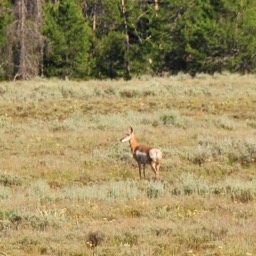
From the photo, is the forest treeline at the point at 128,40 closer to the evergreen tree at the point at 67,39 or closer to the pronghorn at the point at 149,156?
the evergreen tree at the point at 67,39

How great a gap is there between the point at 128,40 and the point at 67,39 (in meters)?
4.41

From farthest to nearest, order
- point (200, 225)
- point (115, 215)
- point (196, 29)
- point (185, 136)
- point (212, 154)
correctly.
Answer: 1. point (196, 29)
2. point (185, 136)
3. point (212, 154)
4. point (115, 215)
5. point (200, 225)

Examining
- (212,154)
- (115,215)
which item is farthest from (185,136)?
(115,215)

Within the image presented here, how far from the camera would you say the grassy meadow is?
9.78 m

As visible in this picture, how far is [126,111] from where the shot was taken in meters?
24.7

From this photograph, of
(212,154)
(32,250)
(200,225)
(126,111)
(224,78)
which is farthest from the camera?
(224,78)

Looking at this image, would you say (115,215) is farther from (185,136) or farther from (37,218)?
(185,136)

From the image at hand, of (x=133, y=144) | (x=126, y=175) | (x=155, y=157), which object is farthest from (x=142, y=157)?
(x=133, y=144)

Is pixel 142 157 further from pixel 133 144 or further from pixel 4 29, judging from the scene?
pixel 4 29

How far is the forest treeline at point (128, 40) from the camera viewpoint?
39812 millimetres

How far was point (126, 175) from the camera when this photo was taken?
15.6m

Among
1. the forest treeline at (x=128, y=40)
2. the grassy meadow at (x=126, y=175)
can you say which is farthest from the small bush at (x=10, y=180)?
the forest treeline at (x=128, y=40)

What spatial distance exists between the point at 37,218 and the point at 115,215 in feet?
4.04

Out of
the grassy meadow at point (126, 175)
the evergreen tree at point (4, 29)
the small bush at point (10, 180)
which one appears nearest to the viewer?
the grassy meadow at point (126, 175)
